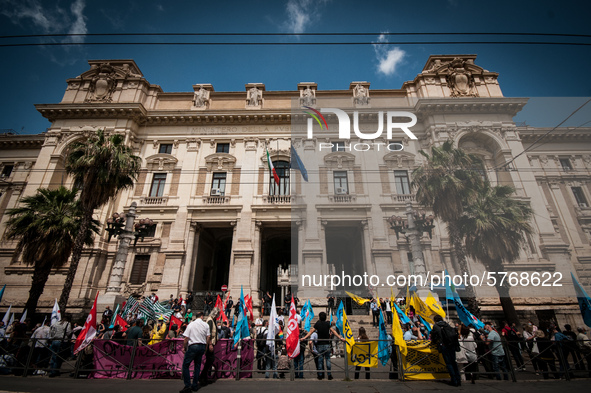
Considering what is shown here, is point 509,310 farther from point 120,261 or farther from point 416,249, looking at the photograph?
point 120,261

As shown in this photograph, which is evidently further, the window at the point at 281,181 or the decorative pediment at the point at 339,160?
the decorative pediment at the point at 339,160

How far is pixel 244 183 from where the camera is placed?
23078mm

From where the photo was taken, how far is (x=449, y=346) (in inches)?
252

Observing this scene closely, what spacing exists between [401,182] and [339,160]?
17.4ft

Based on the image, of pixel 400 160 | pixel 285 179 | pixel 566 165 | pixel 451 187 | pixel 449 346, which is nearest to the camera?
pixel 449 346

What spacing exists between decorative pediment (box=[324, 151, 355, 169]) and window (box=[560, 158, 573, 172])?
66.1ft

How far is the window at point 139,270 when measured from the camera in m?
20.3

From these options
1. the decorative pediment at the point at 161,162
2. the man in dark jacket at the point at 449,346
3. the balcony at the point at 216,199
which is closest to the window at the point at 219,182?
the balcony at the point at 216,199

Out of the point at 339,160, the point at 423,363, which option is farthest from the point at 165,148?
the point at 423,363

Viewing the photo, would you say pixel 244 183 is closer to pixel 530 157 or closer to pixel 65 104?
pixel 65 104

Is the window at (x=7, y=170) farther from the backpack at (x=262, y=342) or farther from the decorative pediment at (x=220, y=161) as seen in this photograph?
the backpack at (x=262, y=342)

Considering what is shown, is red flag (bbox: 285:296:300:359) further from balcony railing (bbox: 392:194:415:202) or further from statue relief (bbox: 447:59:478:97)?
statue relief (bbox: 447:59:478:97)

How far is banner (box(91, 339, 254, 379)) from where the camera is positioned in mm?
7453

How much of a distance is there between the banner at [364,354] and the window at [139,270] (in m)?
17.9
